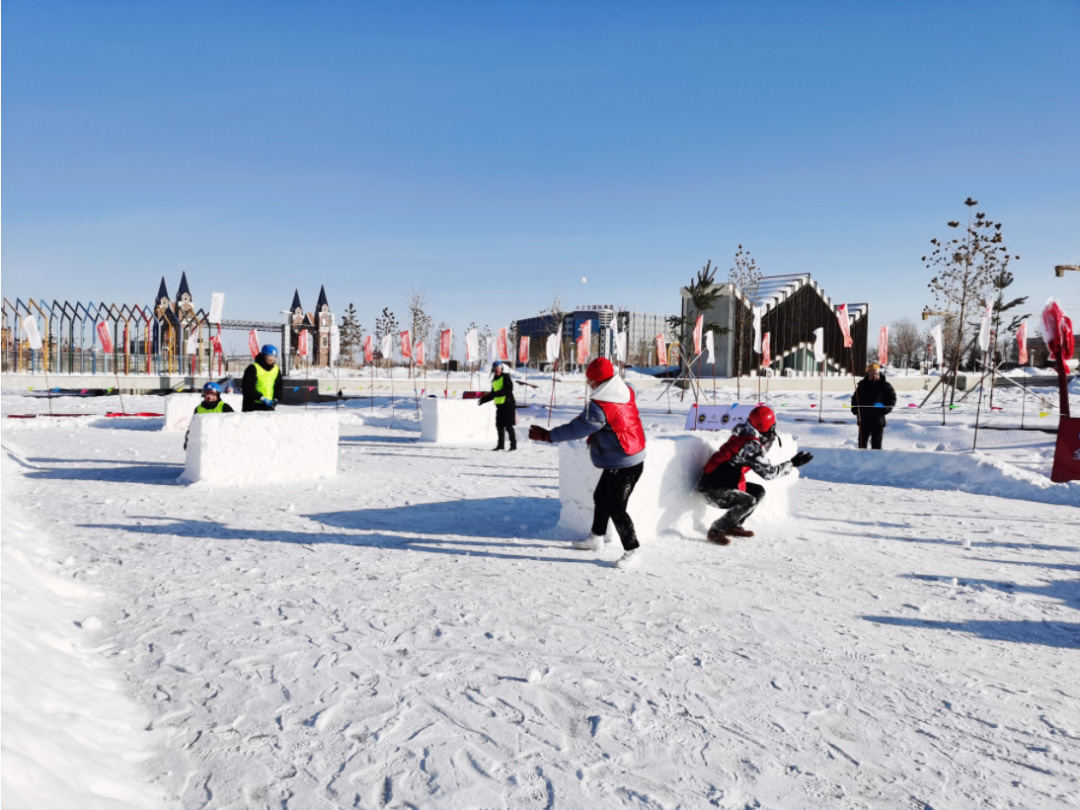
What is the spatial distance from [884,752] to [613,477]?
2.67 m

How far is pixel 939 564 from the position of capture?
5.34 meters

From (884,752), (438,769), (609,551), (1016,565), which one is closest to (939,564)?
(1016,565)

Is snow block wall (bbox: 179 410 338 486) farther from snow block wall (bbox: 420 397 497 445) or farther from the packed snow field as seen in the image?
snow block wall (bbox: 420 397 497 445)

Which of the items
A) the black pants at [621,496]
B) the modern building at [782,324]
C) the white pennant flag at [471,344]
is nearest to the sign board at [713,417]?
the black pants at [621,496]

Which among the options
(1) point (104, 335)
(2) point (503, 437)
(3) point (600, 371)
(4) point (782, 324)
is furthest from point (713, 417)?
(4) point (782, 324)

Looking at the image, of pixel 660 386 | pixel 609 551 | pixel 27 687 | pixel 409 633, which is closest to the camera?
pixel 27 687

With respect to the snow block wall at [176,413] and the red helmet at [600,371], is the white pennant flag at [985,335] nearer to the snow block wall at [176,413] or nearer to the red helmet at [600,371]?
the red helmet at [600,371]

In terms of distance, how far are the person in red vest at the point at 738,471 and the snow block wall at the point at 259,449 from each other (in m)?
5.12

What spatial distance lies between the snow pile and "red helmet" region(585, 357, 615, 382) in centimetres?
320

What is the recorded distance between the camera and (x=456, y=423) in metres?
14.0

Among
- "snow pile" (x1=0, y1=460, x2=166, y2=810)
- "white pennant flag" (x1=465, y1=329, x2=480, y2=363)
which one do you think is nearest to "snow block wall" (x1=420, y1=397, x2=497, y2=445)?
"white pennant flag" (x1=465, y1=329, x2=480, y2=363)

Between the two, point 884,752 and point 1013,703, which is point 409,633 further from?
point 1013,703

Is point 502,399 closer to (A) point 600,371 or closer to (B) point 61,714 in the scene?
(A) point 600,371

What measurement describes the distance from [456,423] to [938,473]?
8306 millimetres
